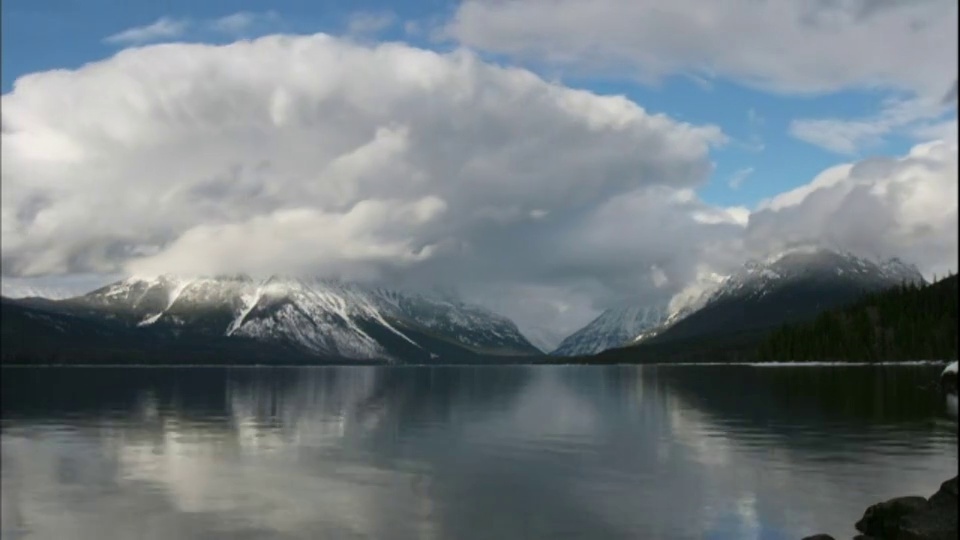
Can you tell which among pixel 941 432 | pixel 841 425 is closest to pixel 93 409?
A: pixel 841 425

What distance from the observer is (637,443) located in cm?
7594

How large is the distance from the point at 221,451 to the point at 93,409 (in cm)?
6093

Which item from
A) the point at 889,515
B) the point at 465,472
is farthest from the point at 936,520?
the point at 465,472

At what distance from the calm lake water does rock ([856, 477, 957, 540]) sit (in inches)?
68.2

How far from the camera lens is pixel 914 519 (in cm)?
3666

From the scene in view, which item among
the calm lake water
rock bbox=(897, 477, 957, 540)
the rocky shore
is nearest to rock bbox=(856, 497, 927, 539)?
the rocky shore

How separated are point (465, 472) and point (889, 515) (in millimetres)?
28230

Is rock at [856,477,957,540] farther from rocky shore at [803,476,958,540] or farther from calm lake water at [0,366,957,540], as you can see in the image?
calm lake water at [0,366,957,540]

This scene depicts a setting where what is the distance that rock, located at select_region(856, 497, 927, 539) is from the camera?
1473 inches

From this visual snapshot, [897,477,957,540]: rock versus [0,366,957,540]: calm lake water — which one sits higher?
[897,477,957,540]: rock

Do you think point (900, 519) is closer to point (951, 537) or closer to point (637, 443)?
point (951, 537)

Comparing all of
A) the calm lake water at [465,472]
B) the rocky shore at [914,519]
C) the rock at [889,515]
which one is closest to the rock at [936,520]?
the rocky shore at [914,519]

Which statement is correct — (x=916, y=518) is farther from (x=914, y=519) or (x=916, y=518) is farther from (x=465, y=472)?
(x=465, y=472)

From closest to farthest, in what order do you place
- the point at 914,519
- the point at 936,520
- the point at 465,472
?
the point at 936,520 < the point at 914,519 < the point at 465,472
